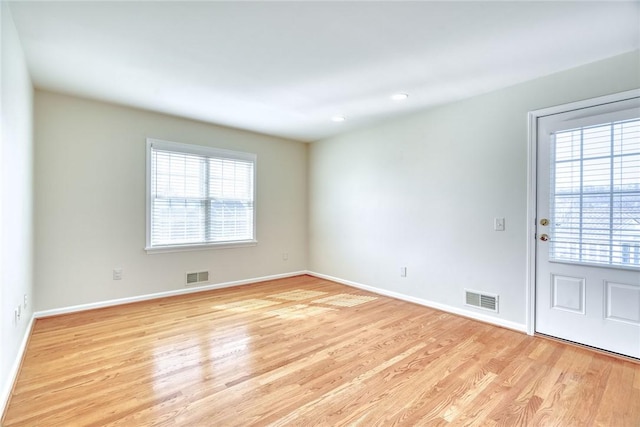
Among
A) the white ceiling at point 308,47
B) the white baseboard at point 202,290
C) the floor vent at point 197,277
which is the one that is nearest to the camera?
the white ceiling at point 308,47

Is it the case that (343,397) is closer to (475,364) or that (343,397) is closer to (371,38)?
(475,364)

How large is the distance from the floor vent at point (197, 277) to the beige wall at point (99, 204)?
81mm

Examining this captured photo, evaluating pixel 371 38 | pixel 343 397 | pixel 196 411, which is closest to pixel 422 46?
pixel 371 38

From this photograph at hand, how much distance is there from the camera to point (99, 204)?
369 centimetres

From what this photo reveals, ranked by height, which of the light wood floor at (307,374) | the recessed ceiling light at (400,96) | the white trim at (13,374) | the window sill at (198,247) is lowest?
the light wood floor at (307,374)

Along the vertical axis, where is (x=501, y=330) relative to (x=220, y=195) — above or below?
below

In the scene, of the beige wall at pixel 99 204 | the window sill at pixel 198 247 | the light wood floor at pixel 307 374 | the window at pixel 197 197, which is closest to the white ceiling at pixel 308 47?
the beige wall at pixel 99 204

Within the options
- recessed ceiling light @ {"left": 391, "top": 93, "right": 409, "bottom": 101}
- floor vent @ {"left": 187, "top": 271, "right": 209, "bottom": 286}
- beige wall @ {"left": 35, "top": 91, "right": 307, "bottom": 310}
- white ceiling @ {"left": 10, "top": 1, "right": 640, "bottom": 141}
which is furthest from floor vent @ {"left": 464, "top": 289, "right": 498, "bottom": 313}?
floor vent @ {"left": 187, "top": 271, "right": 209, "bottom": 286}

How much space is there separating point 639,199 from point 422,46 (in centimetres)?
207

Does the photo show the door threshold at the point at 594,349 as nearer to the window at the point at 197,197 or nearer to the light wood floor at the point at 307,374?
the light wood floor at the point at 307,374

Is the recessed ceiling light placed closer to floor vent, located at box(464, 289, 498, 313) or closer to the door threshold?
floor vent, located at box(464, 289, 498, 313)

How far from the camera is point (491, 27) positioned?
2.14m

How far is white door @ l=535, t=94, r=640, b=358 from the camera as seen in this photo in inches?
96.6

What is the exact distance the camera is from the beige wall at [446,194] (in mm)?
3018
